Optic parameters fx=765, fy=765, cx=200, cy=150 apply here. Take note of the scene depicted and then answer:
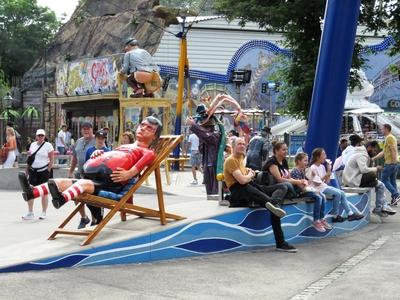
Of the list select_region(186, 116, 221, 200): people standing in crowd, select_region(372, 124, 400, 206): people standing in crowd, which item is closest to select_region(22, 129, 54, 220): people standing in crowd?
select_region(186, 116, 221, 200): people standing in crowd

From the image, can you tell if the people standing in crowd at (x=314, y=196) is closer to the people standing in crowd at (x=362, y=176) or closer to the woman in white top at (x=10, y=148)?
the people standing in crowd at (x=362, y=176)

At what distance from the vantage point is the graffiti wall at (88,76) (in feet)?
118

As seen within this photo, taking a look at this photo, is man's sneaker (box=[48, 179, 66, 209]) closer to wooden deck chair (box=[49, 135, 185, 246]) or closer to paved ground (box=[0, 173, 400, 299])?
wooden deck chair (box=[49, 135, 185, 246])

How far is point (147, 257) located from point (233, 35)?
31.3m

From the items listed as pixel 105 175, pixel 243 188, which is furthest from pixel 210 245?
pixel 105 175

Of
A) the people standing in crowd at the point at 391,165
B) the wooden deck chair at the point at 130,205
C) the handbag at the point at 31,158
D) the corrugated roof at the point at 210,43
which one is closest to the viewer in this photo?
the wooden deck chair at the point at 130,205

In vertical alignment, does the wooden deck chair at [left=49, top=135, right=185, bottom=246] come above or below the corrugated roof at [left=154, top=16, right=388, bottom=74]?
below

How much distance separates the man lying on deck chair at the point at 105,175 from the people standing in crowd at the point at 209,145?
12.1 feet

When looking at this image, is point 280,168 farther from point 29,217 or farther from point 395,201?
point 395,201

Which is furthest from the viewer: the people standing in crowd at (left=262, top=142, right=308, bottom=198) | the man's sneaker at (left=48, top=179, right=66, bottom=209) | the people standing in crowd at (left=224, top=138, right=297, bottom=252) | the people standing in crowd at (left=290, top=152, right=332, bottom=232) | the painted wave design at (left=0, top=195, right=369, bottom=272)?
the people standing in crowd at (left=290, top=152, right=332, bottom=232)

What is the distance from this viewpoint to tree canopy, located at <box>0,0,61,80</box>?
67.2 metres

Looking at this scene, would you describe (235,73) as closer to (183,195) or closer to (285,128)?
(285,128)

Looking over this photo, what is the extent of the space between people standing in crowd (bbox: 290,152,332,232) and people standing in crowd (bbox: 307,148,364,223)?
28cm

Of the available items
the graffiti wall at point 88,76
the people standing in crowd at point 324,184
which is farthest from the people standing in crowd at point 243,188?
the graffiti wall at point 88,76
